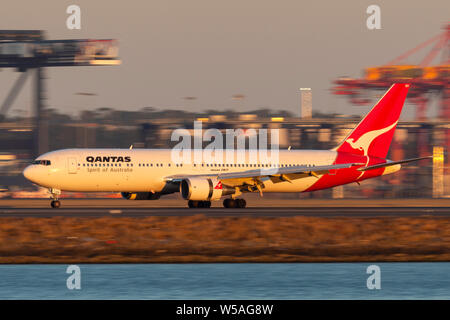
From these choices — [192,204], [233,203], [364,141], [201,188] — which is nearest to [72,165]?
[192,204]

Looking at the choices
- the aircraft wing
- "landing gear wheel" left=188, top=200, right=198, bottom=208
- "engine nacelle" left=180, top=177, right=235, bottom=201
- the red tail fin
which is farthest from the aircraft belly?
"landing gear wheel" left=188, top=200, right=198, bottom=208

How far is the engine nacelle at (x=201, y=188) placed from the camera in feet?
168

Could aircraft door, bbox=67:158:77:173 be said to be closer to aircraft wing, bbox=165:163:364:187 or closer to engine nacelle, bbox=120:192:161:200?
engine nacelle, bbox=120:192:161:200

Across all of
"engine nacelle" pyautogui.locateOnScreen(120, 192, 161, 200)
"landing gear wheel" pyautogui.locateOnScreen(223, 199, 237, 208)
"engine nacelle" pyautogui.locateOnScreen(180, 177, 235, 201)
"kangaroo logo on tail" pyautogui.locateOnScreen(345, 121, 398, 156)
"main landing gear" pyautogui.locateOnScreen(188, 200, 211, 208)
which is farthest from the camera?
"kangaroo logo on tail" pyautogui.locateOnScreen(345, 121, 398, 156)

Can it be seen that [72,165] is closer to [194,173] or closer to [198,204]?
[194,173]

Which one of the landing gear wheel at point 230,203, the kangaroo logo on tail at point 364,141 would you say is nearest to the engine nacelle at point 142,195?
the landing gear wheel at point 230,203

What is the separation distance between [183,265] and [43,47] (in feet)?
317

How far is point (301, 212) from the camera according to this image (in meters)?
48.4

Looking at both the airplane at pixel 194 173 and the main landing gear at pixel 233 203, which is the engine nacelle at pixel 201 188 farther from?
the main landing gear at pixel 233 203

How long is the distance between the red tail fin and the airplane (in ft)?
0.83

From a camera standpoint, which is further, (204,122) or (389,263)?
(204,122)

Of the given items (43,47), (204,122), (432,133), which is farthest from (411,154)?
(43,47)

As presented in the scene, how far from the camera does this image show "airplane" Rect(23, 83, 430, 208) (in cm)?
5250

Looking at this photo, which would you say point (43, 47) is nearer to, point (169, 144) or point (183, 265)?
point (169, 144)
